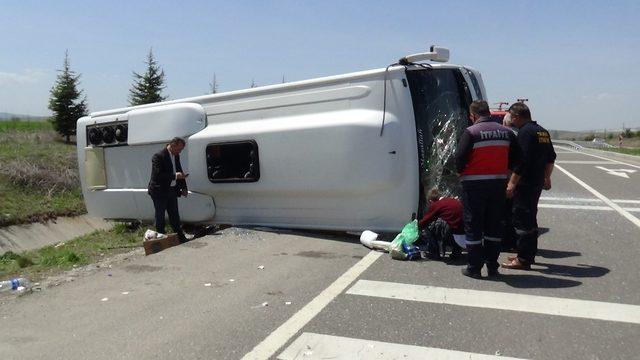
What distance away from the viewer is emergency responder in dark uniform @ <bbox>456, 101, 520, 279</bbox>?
5.37m

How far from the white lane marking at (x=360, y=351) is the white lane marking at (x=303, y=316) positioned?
0.12 m

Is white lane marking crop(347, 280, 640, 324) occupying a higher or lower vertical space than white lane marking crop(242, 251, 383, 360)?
higher

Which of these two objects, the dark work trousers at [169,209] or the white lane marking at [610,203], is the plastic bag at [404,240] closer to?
the dark work trousers at [169,209]

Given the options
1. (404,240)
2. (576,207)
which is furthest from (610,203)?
(404,240)

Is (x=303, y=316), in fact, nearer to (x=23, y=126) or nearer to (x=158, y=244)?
(x=158, y=244)

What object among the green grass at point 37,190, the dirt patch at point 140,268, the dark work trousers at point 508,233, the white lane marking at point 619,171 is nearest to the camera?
the dirt patch at point 140,268

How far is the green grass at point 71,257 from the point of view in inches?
291

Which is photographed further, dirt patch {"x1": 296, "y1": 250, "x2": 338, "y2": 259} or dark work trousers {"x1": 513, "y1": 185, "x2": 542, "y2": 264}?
dirt patch {"x1": 296, "y1": 250, "x2": 338, "y2": 259}

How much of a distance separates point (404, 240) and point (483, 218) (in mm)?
1151

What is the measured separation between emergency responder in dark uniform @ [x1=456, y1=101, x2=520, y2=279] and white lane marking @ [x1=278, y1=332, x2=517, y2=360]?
6.01 ft

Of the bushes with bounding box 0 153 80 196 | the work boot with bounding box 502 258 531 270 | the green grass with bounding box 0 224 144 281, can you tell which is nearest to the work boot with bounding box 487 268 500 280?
the work boot with bounding box 502 258 531 270

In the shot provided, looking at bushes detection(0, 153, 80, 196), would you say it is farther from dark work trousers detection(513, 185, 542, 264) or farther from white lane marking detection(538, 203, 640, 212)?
dark work trousers detection(513, 185, 542, 264)

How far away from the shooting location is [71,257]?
792 centimetres

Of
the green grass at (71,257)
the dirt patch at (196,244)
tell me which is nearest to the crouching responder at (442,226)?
the dirt patch at (196,244)
